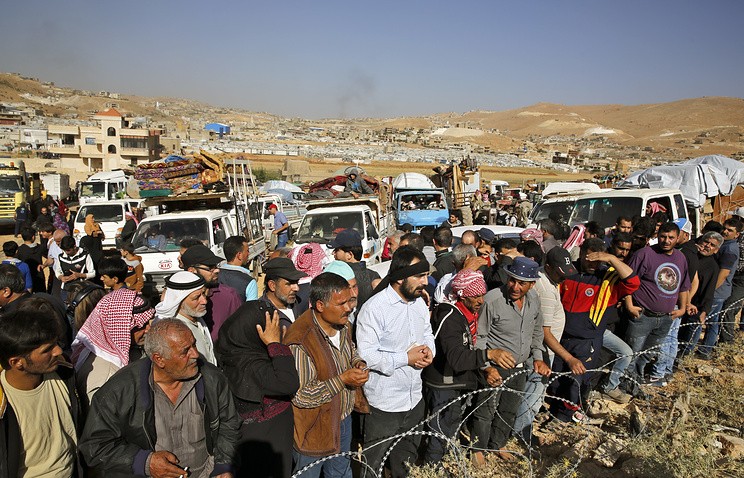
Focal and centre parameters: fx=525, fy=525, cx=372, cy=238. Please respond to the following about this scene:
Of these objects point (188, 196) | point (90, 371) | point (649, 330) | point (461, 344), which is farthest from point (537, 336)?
point (188, 196)

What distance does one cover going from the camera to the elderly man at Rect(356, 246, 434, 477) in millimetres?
3682

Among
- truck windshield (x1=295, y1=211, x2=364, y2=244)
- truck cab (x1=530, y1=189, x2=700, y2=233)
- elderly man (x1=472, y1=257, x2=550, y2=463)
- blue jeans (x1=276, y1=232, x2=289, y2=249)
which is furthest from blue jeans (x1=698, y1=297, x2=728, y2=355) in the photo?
blue jeans (x1=276, y1=232, x2=289, y2=249)

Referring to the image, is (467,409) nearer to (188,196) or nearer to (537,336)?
(537,336)

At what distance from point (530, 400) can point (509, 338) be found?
2.50ft

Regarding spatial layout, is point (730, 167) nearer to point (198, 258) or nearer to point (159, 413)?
point (198, 258)

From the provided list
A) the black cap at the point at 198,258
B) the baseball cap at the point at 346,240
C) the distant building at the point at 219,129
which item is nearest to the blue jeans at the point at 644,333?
the baseball cap at the point at 346,240

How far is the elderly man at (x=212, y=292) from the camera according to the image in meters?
4.48

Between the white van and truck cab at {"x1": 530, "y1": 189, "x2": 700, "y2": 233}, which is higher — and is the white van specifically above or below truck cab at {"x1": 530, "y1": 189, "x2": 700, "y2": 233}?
below

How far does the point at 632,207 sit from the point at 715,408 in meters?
4.94

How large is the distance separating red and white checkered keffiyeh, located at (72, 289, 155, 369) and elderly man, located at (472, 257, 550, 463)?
8.60 ft

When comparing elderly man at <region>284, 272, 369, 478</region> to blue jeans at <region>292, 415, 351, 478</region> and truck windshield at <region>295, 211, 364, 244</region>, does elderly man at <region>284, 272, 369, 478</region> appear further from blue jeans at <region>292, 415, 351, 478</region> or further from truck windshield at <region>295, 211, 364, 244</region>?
truck windshield at <region>295, 211, 364, 244</region>

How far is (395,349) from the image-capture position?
374cm

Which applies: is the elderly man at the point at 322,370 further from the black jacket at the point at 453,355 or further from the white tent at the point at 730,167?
the white tent at the point at 730,167

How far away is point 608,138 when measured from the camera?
89750mm
